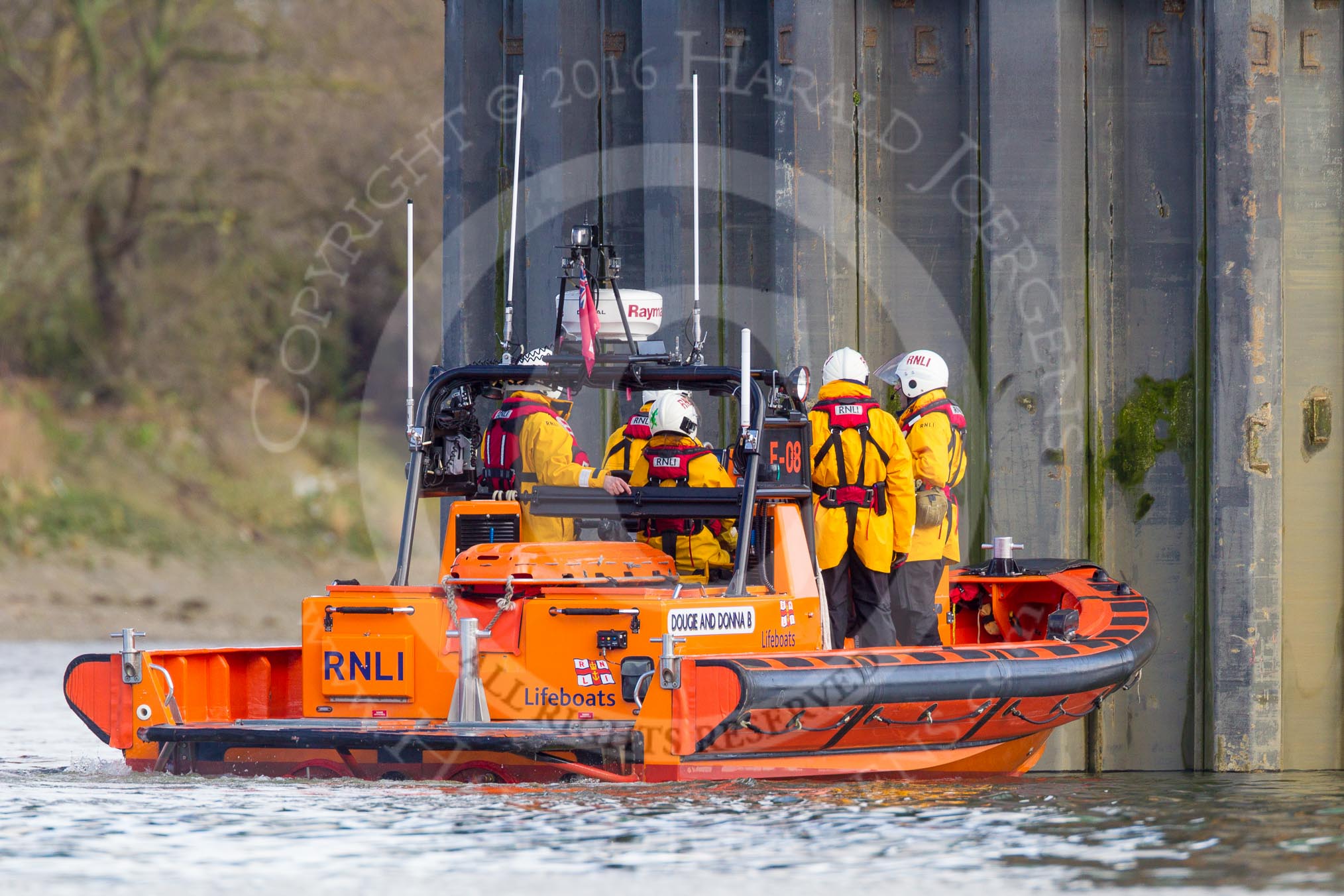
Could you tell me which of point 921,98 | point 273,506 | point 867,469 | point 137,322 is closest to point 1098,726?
point 867,469

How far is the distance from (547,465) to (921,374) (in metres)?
1.80

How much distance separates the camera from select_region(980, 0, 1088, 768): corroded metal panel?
9.20 m

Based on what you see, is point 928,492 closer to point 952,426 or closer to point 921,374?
point 952,426

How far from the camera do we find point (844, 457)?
8.52 meters

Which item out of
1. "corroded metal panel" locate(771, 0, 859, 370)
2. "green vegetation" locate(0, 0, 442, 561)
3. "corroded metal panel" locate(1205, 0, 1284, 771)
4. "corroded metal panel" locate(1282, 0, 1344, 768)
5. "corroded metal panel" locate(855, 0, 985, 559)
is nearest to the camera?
"corroded metal panel" locate(1205, 0, 1284, 771)

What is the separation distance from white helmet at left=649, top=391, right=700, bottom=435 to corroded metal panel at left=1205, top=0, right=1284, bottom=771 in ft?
8.16

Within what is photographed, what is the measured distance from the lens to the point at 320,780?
24.1ft

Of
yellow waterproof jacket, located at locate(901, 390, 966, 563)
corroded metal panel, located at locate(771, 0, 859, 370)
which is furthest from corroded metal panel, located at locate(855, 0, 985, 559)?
yellow waterproof jacket, located at locate(901, 390, 966, 563)

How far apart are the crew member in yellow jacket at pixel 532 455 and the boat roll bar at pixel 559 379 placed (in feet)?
0.42

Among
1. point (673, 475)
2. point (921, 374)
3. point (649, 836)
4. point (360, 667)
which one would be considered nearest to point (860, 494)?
point (921, 374)

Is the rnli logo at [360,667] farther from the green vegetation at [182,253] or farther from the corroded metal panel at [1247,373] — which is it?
the green vegetation at [182,253]

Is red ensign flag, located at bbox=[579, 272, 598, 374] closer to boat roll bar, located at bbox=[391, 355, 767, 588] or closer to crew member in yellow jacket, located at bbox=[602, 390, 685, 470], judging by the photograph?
boat roll bar, located at bbox=[391, 355, 767, 588]

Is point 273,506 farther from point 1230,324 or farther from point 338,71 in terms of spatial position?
point 1230,324

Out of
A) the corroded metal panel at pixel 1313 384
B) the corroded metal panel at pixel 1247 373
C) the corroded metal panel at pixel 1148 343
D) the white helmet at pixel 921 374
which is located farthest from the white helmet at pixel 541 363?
the corroded metal panel at pixel 1313 384
